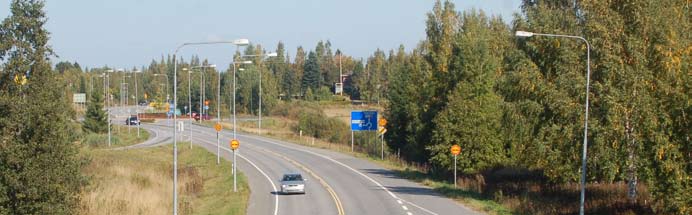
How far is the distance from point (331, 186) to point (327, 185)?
548 mm

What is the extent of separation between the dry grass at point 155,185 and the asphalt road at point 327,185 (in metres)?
1.45

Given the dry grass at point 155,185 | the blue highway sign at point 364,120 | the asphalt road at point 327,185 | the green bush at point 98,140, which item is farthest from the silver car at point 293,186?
the green bush at point 98,140

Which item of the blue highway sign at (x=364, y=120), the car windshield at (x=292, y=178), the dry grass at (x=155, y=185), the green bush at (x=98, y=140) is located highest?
the blue highway sign at (x=364, y=120)

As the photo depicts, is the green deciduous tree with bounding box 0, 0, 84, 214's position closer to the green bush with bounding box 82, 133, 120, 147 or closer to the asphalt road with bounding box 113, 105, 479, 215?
the asphalt road with bounding box 113, 105, 479, 215

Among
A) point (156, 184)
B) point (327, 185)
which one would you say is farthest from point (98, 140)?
point (327, 185)

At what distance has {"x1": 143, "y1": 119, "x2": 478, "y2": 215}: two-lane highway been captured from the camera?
33688 mm

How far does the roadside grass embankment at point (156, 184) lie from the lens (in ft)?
114

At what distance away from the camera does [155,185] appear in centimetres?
4547

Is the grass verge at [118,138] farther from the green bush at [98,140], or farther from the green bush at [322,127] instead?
the green bush at [322,127]

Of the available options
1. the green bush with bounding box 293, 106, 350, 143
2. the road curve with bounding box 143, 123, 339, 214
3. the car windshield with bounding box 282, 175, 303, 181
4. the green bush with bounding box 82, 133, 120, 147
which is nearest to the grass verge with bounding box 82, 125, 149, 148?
the green bush with bounding box 82, 133, 120, 147

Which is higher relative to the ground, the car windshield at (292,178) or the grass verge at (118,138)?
the car windshield at (292,178)

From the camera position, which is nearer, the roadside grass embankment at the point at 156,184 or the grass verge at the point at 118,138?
the roadside grass embankment at the point at 156,184

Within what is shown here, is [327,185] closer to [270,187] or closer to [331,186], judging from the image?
[331,186]

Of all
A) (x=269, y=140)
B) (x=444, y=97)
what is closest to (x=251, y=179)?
(x=444, y=97)
